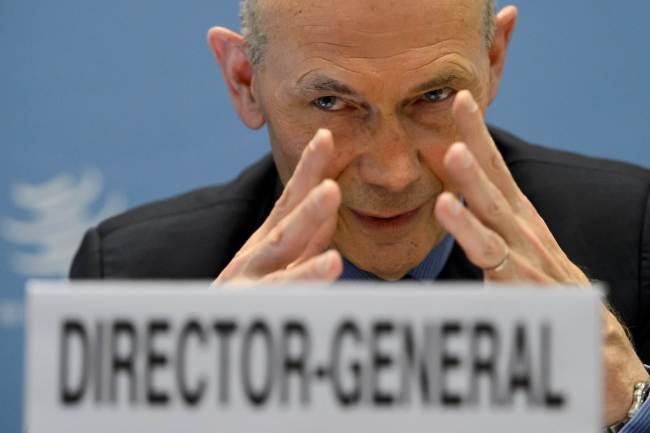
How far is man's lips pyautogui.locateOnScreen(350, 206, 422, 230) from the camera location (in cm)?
146

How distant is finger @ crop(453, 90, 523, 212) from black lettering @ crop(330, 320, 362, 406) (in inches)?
17.9

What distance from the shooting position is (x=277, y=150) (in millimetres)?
1599

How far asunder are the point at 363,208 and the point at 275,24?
27 centimetres

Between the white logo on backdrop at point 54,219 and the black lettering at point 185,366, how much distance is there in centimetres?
139

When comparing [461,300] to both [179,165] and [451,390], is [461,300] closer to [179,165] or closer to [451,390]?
[451,390]

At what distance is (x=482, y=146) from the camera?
1190 mm

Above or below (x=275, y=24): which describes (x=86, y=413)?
below

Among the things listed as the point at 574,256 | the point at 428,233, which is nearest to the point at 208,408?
the point at 428,233

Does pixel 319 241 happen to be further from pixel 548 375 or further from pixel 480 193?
pixel 548 375

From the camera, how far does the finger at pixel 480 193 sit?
1041 mm

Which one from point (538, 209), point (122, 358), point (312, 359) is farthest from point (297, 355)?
point (538, 209)

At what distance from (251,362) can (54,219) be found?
57.8 inches

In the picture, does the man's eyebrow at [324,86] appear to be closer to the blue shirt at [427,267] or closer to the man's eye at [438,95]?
the man's eye at [438,95]

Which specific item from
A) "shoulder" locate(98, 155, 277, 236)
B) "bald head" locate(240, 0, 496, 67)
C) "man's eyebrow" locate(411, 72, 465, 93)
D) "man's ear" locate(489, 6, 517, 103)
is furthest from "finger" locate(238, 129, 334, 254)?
"shoulder" locate(98, 155, 277, 236)
